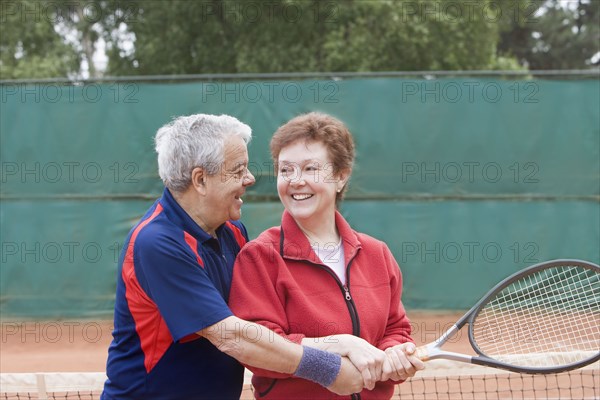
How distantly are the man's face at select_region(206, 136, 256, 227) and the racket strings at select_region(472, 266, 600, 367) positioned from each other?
1121 millimetres

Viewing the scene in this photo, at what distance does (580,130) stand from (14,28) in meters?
12.1

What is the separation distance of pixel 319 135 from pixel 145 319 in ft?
2.56

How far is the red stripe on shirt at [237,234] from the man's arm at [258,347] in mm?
465

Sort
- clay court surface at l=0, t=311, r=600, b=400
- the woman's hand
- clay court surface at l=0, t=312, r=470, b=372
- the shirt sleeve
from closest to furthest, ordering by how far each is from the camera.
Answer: the shirt sleeve, the woman's hand, clay court surface at l=0, t=311, r=600, b=400, clay court surface at l=0, t=312, r=470, b=372

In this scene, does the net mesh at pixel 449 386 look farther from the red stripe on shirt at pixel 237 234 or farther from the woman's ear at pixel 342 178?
the woman's ear at pixel 342 178

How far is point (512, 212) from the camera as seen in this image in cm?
671

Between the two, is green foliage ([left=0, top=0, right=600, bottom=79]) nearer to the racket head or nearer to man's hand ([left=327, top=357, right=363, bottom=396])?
the racket head

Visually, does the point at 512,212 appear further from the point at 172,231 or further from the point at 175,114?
the point at 172,231

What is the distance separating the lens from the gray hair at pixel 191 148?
2.19m

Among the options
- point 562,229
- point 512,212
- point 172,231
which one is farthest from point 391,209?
point 172,231

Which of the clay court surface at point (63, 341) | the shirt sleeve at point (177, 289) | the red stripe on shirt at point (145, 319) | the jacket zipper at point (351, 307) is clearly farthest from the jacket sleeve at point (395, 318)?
the clay court surface at point (63, 341)

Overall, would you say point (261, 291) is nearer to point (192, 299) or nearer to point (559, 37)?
point (192, 299)

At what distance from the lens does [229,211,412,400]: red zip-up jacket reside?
2.17 metres

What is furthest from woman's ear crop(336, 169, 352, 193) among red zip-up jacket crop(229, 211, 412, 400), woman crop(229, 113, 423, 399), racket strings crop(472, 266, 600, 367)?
racket strings crop(472, 266, 600, 367)
